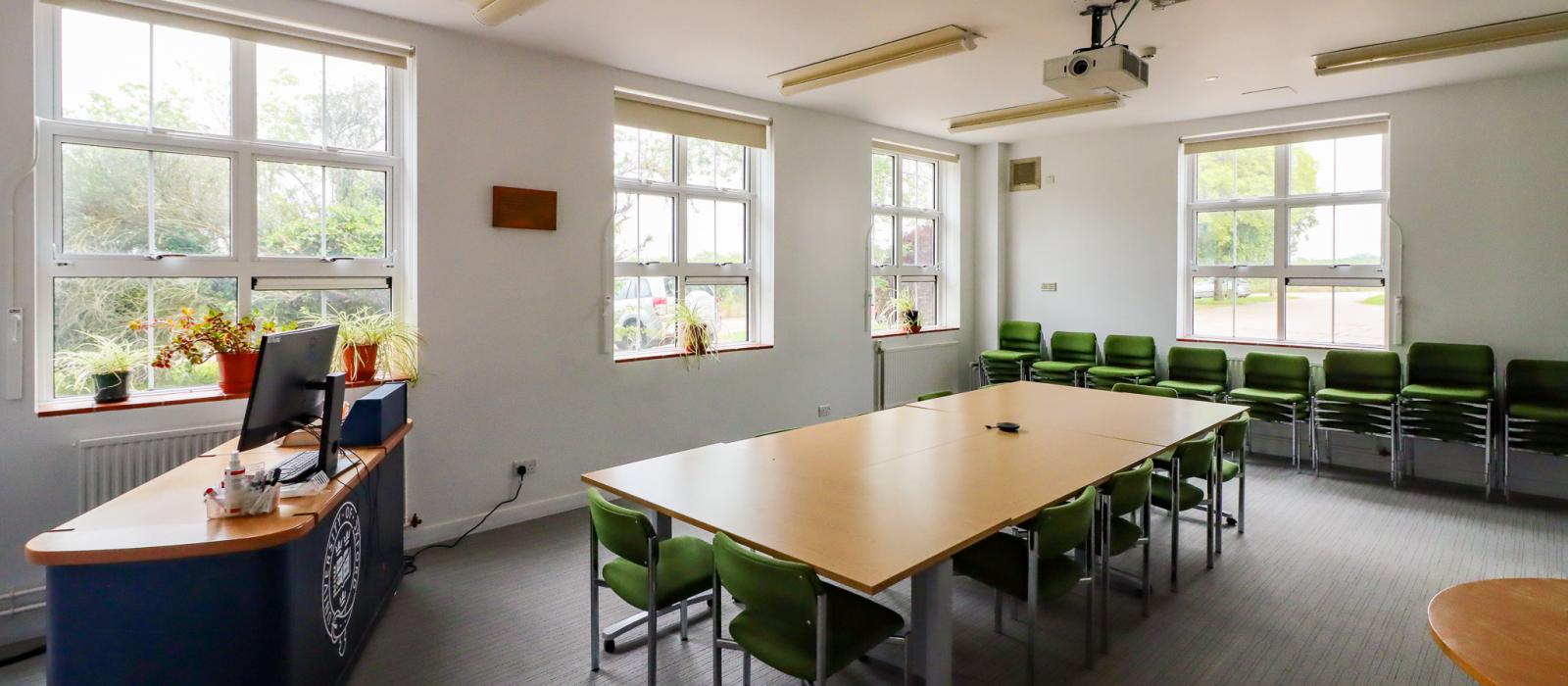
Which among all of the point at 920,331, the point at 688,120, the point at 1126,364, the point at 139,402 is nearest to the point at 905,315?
the point at 920,331

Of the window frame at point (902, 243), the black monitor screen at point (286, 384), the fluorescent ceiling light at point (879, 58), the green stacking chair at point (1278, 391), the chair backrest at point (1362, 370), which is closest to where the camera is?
the black monitor screen at point (286, 384)

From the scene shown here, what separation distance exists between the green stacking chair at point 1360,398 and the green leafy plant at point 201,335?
7086mm

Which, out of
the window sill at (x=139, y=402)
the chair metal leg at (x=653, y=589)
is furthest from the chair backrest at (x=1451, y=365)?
the window sill at (x=139, y=402)

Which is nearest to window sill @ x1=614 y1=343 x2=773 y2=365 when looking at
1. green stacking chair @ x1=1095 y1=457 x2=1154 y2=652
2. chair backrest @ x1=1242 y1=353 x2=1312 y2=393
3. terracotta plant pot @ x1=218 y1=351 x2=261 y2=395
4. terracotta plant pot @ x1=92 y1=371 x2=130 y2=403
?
terracotta plant pot @ x1=218 y1=351 x2=261 y2=395

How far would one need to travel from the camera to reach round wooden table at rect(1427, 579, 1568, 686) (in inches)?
59.7

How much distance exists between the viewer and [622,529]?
2.56m

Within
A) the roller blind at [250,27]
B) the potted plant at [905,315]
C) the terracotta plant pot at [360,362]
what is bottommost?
the terracotta plant pot at [360,362]

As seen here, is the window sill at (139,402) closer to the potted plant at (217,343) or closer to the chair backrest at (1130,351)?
the potted plant at (217,343)

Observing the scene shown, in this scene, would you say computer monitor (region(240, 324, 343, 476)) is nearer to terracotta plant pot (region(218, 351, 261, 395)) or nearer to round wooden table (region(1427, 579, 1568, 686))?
terracotta plant pot (region(218, 351, 261, 395))

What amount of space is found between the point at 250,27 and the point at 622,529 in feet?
10.8

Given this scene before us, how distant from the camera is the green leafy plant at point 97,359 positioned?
337 centimetres

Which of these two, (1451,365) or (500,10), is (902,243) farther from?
(500,10)

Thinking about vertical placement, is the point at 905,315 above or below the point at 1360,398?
above

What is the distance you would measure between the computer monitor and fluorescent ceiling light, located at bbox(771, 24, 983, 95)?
3417 millimetres
